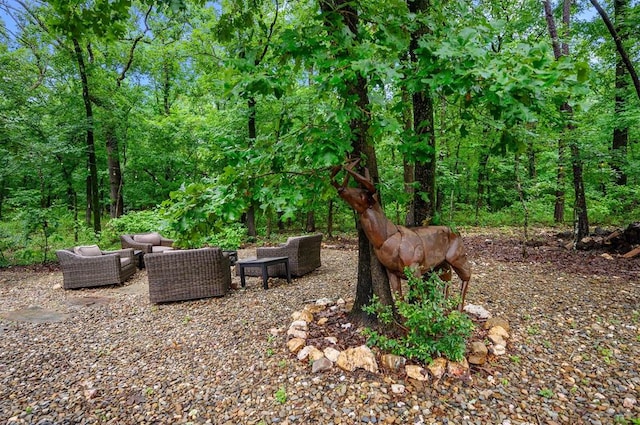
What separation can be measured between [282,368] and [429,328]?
3.97 ft

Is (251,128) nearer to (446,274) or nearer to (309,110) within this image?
(309,110)

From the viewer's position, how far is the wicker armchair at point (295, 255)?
568cm

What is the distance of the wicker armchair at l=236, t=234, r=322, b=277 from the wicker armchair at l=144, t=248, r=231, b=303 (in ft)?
3.49

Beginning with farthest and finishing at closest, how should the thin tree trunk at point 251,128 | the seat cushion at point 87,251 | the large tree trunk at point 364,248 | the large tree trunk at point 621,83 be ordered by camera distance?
the thin tree trunk at point 251,128 → the seat cushion at point 87,251 → the large tree trunk at point 621,83 → the large tree trunk at point 364,248

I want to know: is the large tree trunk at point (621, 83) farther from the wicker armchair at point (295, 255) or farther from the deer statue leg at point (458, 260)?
the wicker armchair at point (295, 255)

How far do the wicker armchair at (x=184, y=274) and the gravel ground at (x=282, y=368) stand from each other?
0.59ft

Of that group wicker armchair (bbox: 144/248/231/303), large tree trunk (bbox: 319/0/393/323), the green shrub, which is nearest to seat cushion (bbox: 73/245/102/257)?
wicker armchair (bbox: 144/248/231/303)

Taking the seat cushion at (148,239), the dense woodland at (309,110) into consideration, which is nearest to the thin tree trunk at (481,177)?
the dense woodland at (309,110)

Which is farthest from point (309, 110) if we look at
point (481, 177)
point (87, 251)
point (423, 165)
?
point (481, 177)

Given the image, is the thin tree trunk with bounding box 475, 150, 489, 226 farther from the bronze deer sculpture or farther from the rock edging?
the bronze deer sculpture

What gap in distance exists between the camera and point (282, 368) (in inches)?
104

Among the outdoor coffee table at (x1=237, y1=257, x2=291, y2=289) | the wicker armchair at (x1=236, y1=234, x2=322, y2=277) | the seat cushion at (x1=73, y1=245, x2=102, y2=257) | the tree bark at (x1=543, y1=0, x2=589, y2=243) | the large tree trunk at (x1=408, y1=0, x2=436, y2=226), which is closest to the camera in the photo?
the large tree trunk at (x1=408, y1=0, x2=436, y2=226)

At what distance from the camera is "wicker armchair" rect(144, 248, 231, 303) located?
4.58 meters

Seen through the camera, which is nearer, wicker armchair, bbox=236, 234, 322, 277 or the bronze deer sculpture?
the bronze deer sculpture
